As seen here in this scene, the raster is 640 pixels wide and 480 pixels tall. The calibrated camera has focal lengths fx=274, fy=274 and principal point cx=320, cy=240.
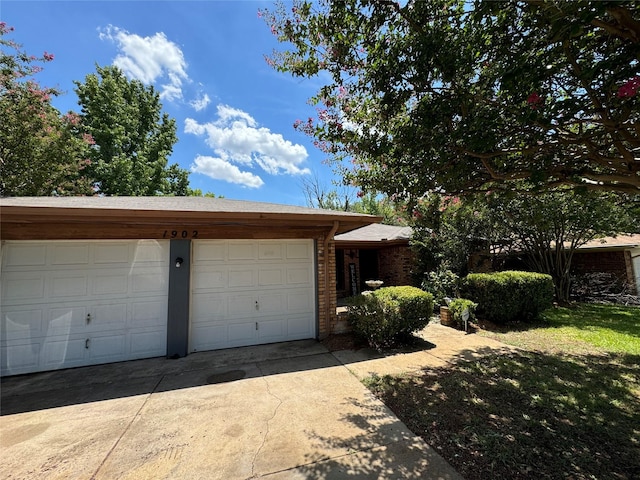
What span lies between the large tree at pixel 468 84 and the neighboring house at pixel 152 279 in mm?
2207

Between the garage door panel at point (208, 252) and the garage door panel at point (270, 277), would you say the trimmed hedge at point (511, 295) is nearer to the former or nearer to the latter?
the garage door panel at point (270, 277)

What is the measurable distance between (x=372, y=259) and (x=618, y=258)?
10395mm

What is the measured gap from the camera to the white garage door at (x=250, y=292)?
231 inches

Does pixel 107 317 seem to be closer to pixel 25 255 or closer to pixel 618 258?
pixel 25 255

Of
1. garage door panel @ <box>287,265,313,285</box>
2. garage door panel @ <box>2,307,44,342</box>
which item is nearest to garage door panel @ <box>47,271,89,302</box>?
garage door panel @ <box>2,307,44,342</box>

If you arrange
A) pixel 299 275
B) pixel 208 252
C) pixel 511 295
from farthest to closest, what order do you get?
1. pixel 511 295
2. pixel 299 275
3. pixel 208 252

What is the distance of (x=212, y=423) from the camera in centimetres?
326

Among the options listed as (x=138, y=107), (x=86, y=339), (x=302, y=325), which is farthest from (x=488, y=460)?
(x=138, y=107)

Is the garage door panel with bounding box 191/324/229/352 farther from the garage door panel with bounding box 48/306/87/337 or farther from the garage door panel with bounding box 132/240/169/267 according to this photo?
the garage door panel with bounding box 48/306/87/337

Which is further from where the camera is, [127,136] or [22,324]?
[127,136]

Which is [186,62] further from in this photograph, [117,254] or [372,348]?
[372,348]

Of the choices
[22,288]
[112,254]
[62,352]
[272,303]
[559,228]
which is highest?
[559,228]

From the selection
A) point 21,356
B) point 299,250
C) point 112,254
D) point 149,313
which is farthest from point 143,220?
point 299,250

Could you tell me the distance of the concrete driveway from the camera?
2531 millimetres
